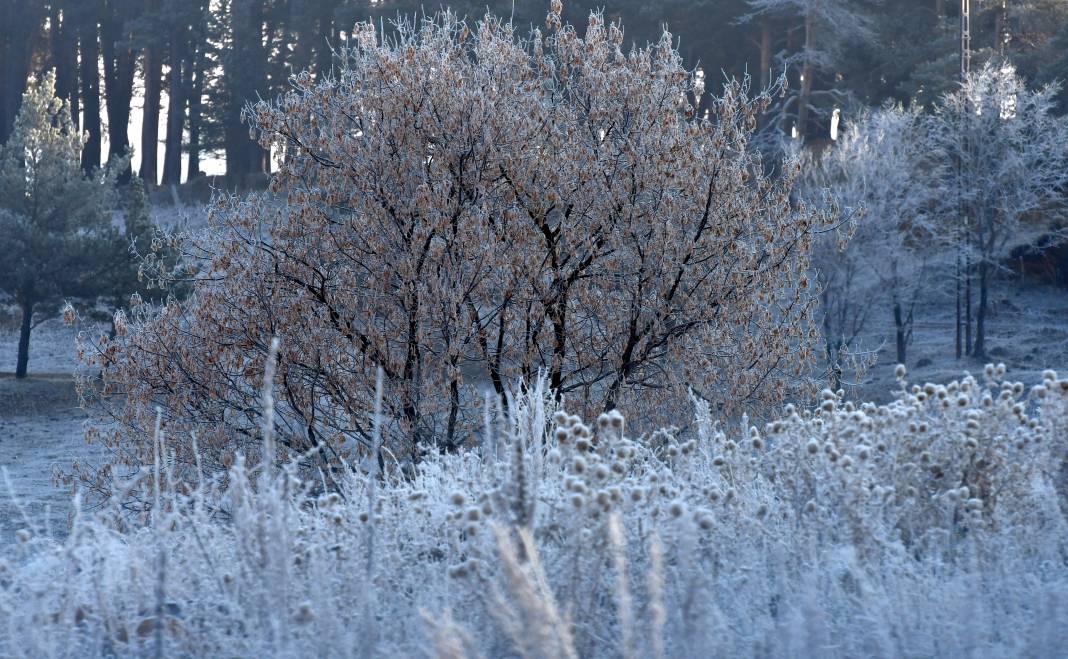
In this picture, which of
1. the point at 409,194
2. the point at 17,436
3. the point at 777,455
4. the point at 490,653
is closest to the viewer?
the point at 490,653

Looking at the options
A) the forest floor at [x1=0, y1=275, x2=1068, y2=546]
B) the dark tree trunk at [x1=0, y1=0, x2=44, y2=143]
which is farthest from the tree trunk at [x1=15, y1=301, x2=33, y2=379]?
the dark tree trunk at [x1=0, y1=0, x2=44, y2=143]

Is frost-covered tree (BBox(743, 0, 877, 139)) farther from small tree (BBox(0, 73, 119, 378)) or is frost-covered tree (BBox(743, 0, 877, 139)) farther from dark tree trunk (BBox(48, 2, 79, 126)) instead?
dark tree trunk (BBox(48, 2, 79, 126))

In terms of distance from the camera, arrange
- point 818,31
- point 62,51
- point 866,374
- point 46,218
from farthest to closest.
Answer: point 62,51 < point 818,31 < point 46,218 < point 866,374

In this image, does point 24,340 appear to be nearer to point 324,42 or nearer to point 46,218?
point 46,218

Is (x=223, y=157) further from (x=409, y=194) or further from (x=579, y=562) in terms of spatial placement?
(x=579, y=562)

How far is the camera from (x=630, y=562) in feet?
11.9

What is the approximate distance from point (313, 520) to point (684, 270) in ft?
18.6

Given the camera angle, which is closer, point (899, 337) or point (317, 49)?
point (899, 337)

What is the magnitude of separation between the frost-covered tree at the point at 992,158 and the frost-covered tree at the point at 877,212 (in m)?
0.96

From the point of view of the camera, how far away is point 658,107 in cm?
1002

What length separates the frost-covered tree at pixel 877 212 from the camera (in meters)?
26.2

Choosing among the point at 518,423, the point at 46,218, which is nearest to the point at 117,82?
the point at 46,218

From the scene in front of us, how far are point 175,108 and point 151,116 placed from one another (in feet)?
7.36

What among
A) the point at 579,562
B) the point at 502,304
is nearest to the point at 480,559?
the point at 579,562
